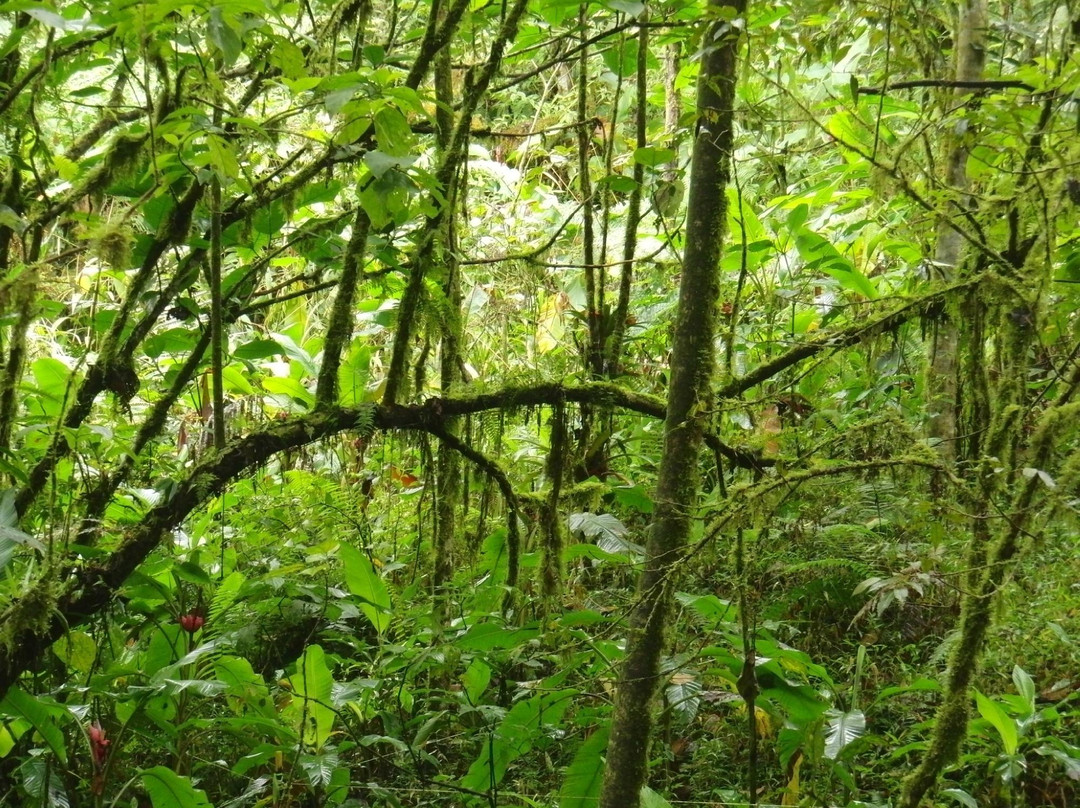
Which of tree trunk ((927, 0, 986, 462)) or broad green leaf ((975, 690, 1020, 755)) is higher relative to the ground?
tree trunk ((927, 0, 986, 462))

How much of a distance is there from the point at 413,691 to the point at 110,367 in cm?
137

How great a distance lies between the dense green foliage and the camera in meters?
2.04

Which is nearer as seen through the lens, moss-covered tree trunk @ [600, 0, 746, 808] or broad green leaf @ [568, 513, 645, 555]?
moss-covered tree trunk @ [600, 0, 746, 808]

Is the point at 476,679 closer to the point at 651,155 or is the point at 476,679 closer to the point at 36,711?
the point at 36,711

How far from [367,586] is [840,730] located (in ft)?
4.51

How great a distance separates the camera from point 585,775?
2.22 metres

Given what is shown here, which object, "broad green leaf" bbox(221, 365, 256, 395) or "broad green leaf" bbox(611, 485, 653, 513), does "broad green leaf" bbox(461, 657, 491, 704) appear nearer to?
"broad green leaf" bbox(611, 485, 653, 513)

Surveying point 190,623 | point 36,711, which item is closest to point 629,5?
point 190,623

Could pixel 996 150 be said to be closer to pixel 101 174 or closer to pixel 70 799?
pixel 101 174

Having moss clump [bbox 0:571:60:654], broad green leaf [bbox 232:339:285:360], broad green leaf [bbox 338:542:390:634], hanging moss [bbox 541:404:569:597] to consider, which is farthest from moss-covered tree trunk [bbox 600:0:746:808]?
moss clump [bbox 0:571:60:654]

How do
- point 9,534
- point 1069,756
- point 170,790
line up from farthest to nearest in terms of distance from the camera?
point 1069,756 < point 170,790 < point 9,534

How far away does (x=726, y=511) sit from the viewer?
199cm

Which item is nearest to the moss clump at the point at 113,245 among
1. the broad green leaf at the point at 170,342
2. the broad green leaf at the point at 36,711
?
the broad green leaf at the point at 170,342

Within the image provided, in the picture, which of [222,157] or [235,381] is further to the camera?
[235,381]
